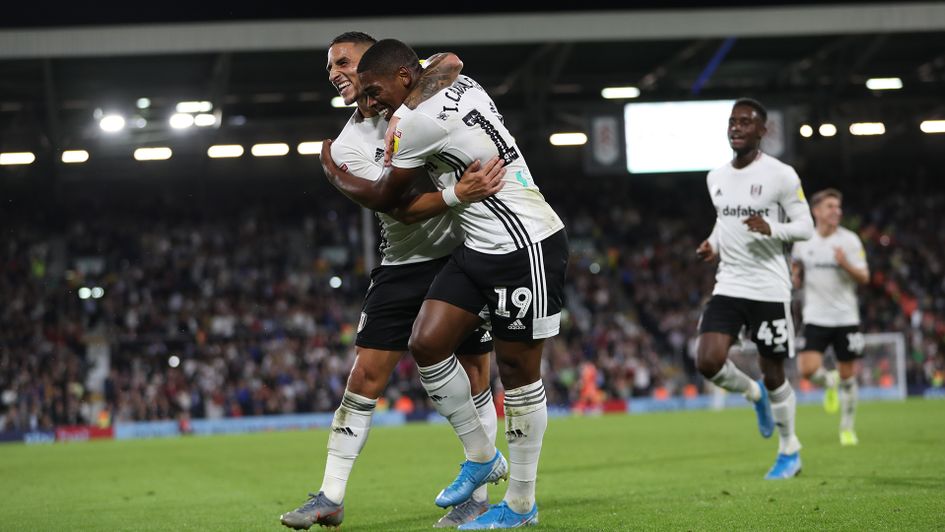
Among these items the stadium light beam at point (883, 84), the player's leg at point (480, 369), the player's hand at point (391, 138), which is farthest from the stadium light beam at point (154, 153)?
the player's hand at point (391, 138)

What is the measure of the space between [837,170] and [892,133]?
2.05 m

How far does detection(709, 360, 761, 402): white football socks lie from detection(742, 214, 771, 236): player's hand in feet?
3.45

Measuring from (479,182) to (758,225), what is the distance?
11.2 feet

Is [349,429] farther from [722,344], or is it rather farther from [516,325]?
[722,344]

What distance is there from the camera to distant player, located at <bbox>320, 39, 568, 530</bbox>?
213 inches

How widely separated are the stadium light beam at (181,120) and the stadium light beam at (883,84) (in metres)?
20.4

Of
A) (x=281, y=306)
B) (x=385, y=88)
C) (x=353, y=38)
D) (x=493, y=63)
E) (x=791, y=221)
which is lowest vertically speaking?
(x=281, y=306)

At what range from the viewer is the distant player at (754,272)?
8.40 m

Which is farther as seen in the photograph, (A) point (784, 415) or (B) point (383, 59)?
(A) point (784, 415)

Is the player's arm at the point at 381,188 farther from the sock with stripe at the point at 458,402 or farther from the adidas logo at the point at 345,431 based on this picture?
the adidas logo at the point at 345,431

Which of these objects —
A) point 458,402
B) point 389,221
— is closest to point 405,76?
point 389,221

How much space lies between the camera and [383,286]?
20.1 feet

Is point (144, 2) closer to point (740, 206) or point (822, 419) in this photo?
point (822, 419)

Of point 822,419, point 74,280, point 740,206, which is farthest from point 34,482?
point 74,280
